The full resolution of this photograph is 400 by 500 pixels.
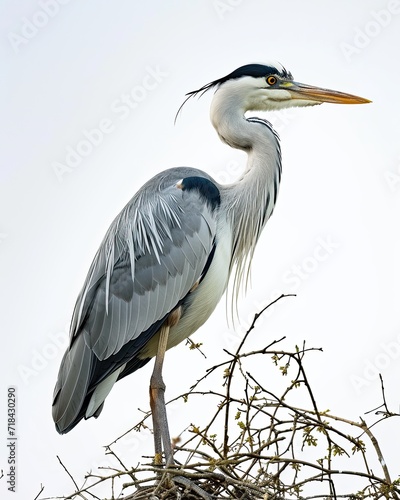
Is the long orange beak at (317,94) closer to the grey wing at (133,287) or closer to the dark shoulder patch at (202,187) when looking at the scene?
the dark shoulder patch at (202,187)

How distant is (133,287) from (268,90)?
5.19ft

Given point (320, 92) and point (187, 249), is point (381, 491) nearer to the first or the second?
point (187, 249)

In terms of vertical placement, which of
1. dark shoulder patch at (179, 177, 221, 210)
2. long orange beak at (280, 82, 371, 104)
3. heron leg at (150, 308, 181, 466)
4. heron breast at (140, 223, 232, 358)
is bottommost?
heron leg at (150, 308, 181, 466)

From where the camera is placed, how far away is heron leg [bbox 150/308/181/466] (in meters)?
4.24

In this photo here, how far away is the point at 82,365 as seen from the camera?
4520mm

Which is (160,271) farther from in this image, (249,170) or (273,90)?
(273,90)

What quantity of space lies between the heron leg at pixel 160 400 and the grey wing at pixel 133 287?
7 centimetres

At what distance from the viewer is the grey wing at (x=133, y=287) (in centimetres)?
454

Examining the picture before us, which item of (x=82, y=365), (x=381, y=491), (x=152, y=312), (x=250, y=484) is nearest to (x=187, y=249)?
(x=152, y=312)

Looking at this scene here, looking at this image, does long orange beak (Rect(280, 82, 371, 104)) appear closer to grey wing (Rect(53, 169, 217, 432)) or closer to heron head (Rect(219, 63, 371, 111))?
heron head (Rect(219, 63, 371, 111))

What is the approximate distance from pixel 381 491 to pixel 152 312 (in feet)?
6.34

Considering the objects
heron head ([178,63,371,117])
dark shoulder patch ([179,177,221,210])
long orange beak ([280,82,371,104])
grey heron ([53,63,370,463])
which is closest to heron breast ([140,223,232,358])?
grey heron ([53,63,370,463])

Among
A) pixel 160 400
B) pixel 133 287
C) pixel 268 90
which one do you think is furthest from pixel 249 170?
pixel 160 400

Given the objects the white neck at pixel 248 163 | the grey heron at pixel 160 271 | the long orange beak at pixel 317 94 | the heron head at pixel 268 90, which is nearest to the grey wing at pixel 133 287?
the grey heron at pixel 160 271
